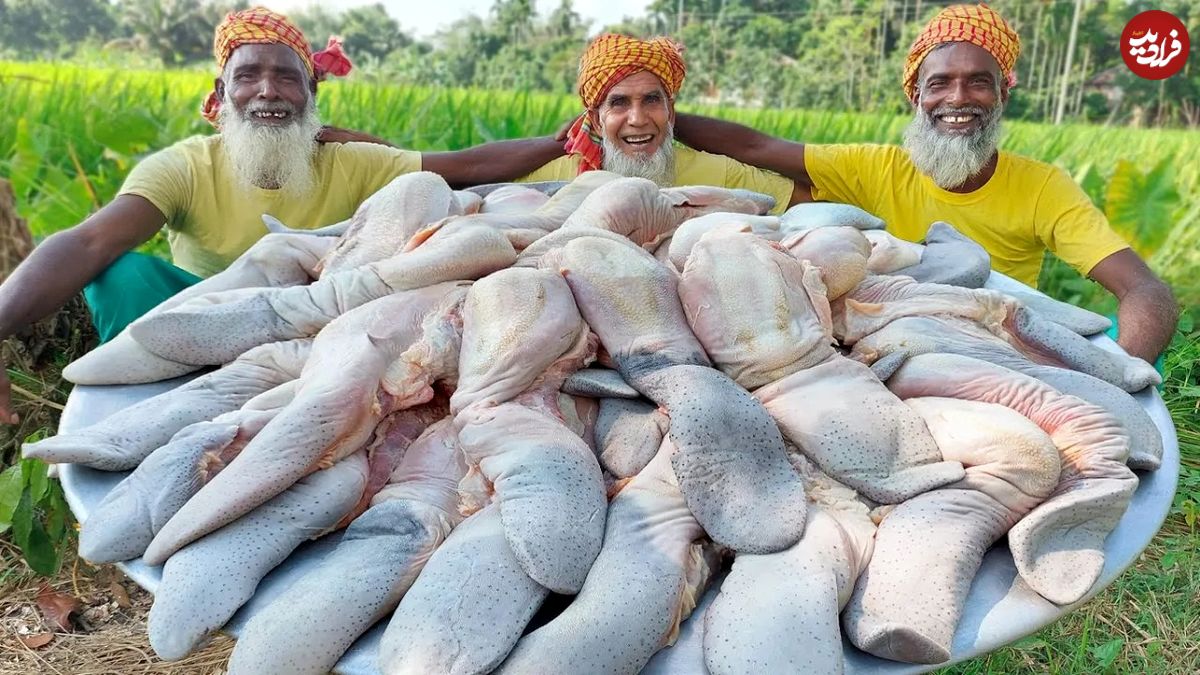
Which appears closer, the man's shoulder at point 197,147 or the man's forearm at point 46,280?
the man's forearm at point 46,280

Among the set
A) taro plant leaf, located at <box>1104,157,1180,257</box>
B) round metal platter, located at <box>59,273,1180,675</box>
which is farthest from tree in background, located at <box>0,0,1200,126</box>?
round metal platter, located at <box>59,273,1180,675</box>

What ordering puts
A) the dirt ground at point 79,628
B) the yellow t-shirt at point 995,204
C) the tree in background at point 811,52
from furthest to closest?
the tree in background at point 811,52, the yellow t-shirt at point 995,204, the dirt ground at point 79,628

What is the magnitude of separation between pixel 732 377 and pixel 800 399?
0.17 meters

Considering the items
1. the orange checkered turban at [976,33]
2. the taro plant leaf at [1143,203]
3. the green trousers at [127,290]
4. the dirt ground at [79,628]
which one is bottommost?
the dirt ground at [79,628]

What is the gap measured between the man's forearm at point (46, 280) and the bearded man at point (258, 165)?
8.3 inches

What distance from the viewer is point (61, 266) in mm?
3041

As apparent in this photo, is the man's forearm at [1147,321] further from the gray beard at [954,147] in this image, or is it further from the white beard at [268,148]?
the white beard at [268,148]

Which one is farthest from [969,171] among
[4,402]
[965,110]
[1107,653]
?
[4,402]

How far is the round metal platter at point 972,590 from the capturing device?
4.60 feet

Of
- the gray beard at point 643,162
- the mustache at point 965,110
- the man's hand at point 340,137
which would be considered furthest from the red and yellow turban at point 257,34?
the mustache at point 965,110

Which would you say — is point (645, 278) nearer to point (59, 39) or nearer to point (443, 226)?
point (443, 226)

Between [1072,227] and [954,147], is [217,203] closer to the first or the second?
[954,147]

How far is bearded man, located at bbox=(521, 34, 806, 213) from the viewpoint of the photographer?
3.74 metres

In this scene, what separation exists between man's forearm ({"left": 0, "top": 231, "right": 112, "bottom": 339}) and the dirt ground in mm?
1181
